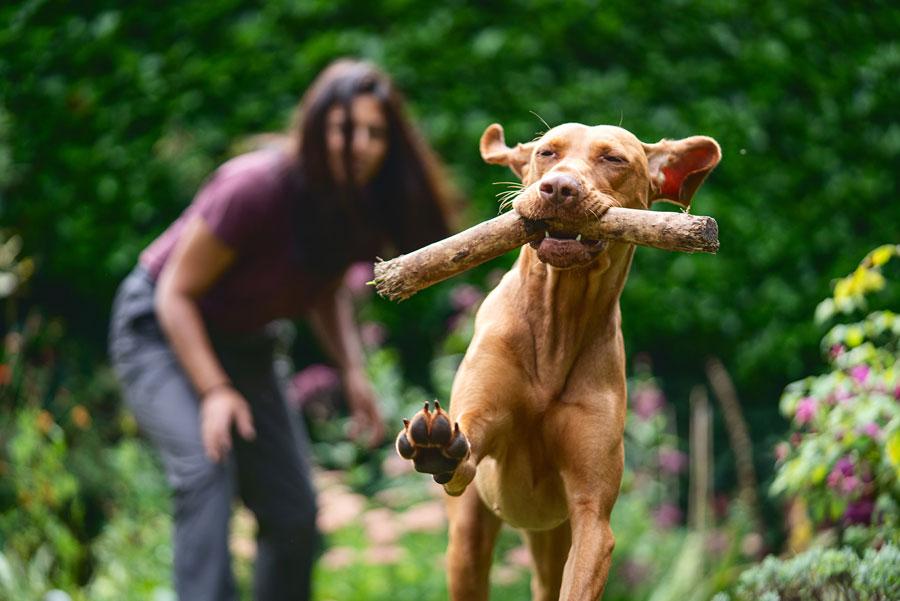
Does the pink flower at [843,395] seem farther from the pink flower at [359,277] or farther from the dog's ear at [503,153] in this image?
the pink flower at [359,277]

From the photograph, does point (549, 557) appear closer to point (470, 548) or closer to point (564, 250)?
point (470, 548)

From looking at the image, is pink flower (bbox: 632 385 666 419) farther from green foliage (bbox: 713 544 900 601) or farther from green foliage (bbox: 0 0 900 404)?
green foliage (bbox: 713 544 900 601)

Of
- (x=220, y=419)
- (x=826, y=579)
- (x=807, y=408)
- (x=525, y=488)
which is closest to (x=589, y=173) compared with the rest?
(x=525, y=488)

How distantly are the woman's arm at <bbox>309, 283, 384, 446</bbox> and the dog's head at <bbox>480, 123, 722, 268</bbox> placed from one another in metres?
2.33

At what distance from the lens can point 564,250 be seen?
1556 millimetres

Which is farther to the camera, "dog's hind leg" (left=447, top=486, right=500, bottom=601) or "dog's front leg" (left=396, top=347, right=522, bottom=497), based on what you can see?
"dog's hind leg" (left=447, top=486, right=500, bottom=601)

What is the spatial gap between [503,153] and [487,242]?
355 millimetres

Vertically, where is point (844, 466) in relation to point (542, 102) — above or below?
below

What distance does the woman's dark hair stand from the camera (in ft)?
11.8

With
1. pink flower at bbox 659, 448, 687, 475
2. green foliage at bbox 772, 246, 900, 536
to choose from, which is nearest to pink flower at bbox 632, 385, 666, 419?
pink flower at bbox 659, 448, 687, 475

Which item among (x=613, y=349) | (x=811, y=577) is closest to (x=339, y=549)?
(x=811, y=577)

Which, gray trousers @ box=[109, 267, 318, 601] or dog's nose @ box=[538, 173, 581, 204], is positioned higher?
dog's nose @ box=[538, 173, 581, 204]

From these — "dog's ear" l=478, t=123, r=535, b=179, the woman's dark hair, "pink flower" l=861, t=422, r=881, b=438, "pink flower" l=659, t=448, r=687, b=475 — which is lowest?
"pink flower" l=659, t=448, r=687, b=475

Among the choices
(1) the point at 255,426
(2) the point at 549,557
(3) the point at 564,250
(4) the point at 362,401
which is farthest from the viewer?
(4) the point at 362,401
